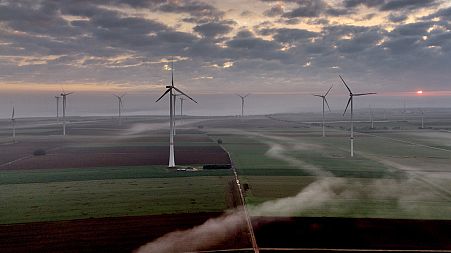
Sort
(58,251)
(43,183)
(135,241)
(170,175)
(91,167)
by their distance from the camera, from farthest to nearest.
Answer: (91,167) → (170,175) → (43,183) → (135,241) → (58,251)

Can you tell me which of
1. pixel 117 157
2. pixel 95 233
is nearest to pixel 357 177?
pixel 95 233

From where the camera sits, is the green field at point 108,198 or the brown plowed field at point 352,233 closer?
the brown plowed field at point 352,233

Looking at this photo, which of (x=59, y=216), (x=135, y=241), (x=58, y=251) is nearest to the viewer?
(x=58, y=251)

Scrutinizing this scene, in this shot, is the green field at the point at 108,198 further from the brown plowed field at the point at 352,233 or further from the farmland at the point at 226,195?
the brown plowed field at the point at 352,233

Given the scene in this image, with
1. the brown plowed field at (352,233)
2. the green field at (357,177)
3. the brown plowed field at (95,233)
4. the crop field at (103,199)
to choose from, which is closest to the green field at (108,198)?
the crop field at (103,199)

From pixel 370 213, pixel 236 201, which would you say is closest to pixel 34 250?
pixel 236 201

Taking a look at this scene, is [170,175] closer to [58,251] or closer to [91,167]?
[91,167]

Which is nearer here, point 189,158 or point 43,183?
point 43,183

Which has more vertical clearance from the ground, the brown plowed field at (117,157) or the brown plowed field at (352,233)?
the brown plowed field at (117,157)

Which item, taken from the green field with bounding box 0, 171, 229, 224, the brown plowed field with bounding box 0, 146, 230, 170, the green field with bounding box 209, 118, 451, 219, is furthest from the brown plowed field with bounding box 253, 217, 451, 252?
the brown plowed field with bounding box 0, 146, 230, 170

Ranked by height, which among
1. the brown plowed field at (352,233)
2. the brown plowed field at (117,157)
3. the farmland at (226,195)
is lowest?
the brown plowed field at (352,233)

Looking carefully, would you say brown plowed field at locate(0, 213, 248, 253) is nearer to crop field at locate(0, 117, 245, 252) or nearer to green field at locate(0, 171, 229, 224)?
crop field at locate(0, 117, 245, 252)
